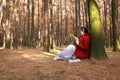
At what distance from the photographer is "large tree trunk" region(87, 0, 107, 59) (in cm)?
998

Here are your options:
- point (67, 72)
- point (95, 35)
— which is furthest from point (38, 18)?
point (67, 72)

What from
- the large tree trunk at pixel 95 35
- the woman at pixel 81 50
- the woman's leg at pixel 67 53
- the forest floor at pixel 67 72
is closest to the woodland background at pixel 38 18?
the woman's leg at pixel 67 53

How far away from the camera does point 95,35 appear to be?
398 inches

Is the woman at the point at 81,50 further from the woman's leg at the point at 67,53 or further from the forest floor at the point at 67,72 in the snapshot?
the forest floor at the point at 67,72

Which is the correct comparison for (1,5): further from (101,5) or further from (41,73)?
(41,73)

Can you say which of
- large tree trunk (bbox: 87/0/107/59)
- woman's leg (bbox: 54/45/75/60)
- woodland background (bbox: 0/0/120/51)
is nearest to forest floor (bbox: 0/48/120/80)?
large tree trunk (bbox: 87/0/107/59)

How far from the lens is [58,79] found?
282 inches

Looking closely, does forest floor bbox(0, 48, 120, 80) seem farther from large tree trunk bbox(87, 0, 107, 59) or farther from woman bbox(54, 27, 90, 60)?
woman bbox(54, 27, 90, 60)

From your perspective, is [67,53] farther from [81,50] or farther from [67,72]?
[67,72]

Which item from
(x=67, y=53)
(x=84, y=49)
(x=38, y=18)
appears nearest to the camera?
(x=84, y=49)

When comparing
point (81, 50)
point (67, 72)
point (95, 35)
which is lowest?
point (67, 72)

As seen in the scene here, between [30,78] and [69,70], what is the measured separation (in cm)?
142

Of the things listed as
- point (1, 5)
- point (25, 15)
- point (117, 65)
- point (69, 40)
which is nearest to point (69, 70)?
point (117, 65)

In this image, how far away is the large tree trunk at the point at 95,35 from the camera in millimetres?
9984
